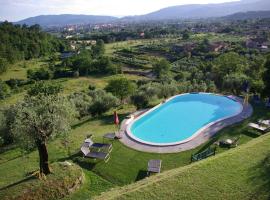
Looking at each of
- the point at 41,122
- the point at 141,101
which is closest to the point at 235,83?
the point at 141,101

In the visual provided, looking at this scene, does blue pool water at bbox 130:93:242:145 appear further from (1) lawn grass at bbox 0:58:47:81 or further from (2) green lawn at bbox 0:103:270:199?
(1) lawn grass at bbox 0:58:47:81

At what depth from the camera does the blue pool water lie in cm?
2550

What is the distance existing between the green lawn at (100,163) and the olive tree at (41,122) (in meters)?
2.88

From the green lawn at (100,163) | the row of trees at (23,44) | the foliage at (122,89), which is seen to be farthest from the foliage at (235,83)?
the row of trees at (23,44)

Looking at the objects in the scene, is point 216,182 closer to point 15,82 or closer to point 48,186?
point 48,186

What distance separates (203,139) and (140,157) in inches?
220

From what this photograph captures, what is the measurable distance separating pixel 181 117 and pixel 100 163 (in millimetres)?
13088

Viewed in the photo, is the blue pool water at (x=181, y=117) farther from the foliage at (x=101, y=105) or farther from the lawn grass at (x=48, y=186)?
the lawn grass at (x=48, y=186)

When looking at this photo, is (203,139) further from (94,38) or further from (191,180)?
(94,38)

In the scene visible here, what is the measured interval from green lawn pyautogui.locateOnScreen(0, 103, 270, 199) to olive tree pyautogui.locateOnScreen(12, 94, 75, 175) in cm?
288

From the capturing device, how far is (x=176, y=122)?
28875 mm

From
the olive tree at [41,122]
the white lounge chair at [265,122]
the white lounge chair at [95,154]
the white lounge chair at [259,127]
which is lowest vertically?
the white lounge chair at [95,154]

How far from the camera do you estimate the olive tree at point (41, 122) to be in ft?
51.1

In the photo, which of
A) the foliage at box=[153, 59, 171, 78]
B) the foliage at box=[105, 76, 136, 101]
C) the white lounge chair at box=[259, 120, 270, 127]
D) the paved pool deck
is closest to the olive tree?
the paved pool deck
